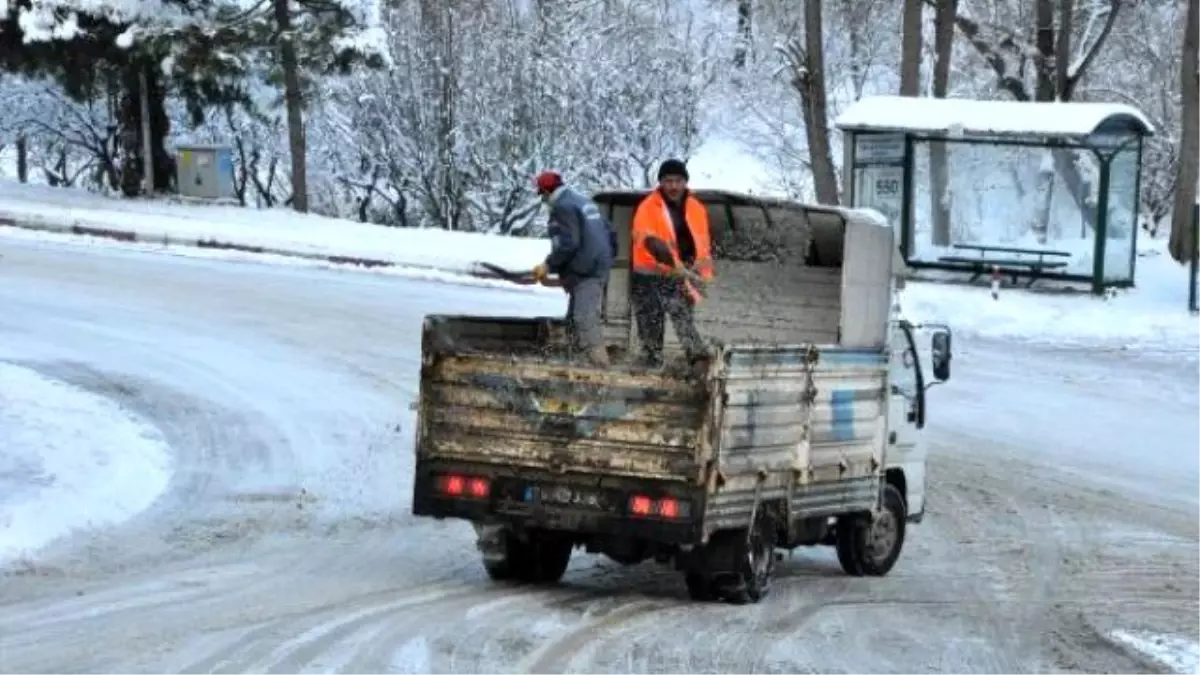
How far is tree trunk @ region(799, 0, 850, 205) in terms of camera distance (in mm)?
35562

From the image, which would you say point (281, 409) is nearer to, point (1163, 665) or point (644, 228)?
point (644, 228)

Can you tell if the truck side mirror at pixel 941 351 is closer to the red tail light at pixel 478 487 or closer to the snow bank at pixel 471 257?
the red tail light at pixel 478 487

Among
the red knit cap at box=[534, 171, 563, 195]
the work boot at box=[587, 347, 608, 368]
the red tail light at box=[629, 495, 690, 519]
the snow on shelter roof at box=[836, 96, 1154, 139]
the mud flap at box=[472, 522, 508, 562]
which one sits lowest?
the mud flap at box=[472, 522, 508, 562]

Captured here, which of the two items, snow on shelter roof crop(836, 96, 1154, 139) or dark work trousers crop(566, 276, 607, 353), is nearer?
dark work trousers crop(566, 276, 607, 353)

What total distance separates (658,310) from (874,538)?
80.7 inches

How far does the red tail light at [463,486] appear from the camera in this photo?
1110 cm

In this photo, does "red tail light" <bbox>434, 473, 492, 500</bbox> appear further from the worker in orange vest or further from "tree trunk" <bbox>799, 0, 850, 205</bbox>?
"tree trunk" <bbox>799, 0, 850, 205</bbox>

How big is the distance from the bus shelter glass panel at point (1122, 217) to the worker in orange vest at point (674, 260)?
17.2 m

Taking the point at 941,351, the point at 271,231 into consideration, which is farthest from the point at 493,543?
the point at 271,231

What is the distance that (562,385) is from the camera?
1084 centimetres

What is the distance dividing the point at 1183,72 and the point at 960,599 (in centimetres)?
2232

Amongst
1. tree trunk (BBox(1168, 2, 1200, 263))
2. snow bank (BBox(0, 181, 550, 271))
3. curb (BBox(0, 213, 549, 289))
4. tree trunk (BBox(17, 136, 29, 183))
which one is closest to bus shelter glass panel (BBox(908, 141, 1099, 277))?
tree trunk (BBox(1168, 2, 1200, 263))

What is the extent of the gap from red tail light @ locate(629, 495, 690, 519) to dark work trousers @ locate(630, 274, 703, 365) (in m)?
2.04

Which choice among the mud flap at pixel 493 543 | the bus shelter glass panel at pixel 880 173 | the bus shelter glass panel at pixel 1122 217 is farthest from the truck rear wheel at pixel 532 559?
the bus shelter glass panel at pixel 880 173
